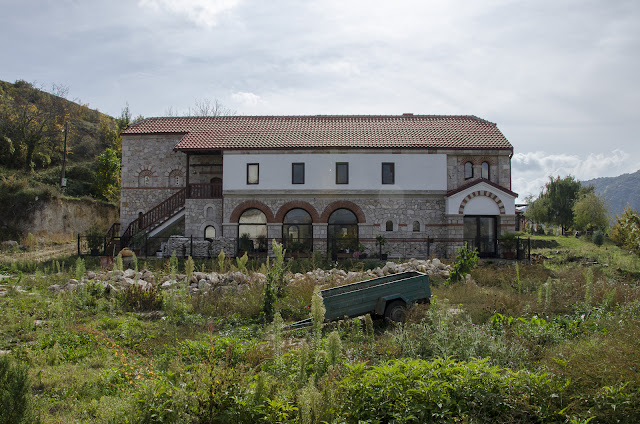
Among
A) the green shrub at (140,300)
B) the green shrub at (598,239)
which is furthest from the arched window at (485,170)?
the green shrub at (140,300)

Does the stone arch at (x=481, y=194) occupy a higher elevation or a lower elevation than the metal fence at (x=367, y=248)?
higher

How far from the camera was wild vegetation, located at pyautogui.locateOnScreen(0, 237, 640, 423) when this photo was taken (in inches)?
201

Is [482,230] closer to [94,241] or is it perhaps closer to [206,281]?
[206,281]

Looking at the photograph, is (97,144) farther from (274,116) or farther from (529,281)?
(529,281)

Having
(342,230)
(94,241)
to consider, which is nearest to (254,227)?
(342,230)

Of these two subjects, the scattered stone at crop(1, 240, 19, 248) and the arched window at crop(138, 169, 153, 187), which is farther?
the arched window at crop(138, 169, 153, 187)

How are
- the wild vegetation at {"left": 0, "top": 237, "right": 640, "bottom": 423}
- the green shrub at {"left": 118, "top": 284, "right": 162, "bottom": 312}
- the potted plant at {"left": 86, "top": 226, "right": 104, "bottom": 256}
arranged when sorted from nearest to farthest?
the wild vegetation at {"left": 0, "top": 237, "right": 640, "bottom": 423}
the green shrub at {"left": 118, "top": 284, "right": 162, "bottom": 312}
the potted plant at {"left": 86, "top": 226, "right": 104, "bottom": 256}

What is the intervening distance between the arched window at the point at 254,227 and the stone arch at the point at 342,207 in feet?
10.8

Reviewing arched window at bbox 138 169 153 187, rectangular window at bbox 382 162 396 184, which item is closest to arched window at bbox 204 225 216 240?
arched window at bbox 138 169 153 187

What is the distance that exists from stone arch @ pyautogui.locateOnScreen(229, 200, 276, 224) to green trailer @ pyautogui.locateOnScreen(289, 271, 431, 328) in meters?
15.8

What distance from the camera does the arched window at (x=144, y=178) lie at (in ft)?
96.7

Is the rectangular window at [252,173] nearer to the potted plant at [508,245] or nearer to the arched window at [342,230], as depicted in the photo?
the arched window at [342,230]

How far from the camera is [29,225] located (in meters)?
32.0

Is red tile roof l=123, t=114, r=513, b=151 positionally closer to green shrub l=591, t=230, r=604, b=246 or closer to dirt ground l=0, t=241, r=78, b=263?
dirt ground l=0, t=241, r=78, b=263
